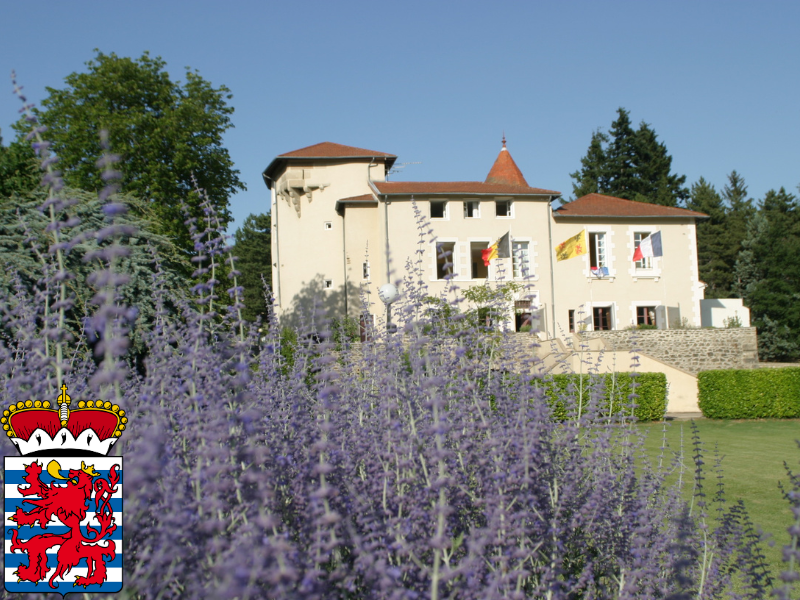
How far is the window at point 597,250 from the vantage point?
28.0 metres

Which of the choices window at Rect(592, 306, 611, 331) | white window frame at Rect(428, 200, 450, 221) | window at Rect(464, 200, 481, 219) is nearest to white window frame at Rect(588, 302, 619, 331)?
window at Rect(592, 306, 611, 331)

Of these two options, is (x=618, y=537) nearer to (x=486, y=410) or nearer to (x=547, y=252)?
(x=486, y=410)

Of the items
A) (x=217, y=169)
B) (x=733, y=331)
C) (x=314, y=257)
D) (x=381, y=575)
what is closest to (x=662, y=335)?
(x=733, y=331)

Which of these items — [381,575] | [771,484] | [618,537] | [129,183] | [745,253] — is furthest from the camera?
[745,253]

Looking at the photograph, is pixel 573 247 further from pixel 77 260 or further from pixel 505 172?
pixel 77 260

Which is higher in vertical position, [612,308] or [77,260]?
[77,260]

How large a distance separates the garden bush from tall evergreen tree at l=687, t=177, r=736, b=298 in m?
45.8

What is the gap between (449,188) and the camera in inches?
1068

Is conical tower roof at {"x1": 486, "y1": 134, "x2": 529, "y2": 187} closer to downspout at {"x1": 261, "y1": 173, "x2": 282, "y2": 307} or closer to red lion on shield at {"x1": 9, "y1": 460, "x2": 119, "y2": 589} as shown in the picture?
downspout at {"x1": 261, "y1": 173, "x2": 282, "y2": 307}

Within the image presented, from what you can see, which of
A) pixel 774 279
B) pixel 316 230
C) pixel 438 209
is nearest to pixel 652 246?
pixel 438 209

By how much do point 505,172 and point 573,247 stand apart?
359 inches

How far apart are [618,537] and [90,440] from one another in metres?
2.57

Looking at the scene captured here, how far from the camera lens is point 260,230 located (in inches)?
2108

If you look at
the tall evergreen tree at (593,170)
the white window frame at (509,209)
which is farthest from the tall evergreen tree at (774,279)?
the white window frame at (509,209)
